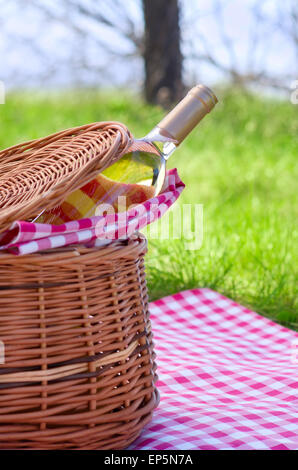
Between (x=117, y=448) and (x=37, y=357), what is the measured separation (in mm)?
207

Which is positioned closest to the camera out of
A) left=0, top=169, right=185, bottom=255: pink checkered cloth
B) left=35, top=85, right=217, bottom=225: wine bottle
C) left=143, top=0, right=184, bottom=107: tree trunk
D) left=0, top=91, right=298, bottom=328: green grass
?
left=0, top=169, right=185, bottom=255: pink checkered cloth

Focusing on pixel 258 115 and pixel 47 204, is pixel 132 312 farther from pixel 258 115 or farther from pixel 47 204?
pixel 258 115

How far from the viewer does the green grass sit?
2021mm

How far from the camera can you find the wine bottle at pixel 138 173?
957mm

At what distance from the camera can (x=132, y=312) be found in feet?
3.14

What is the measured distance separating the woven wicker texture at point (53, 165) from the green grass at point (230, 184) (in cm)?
99

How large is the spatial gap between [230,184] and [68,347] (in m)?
2.14

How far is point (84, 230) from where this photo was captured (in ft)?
2.83

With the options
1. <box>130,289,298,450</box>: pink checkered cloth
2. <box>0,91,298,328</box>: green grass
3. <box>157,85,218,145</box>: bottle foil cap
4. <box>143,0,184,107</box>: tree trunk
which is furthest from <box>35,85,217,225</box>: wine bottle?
<box>143,0,184,107</box>: tree trunk

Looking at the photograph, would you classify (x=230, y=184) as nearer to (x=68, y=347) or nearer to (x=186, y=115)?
(x=186, y=115)

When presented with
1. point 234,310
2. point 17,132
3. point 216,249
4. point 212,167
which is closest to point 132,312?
point 234,310

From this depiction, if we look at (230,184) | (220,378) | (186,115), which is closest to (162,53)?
(230,184)

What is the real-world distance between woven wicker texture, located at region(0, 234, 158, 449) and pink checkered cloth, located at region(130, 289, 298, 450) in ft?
0.50

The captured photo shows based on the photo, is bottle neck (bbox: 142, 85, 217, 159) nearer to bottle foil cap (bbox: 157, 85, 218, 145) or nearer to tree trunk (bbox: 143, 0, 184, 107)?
bottle foil cap (bbox: 157, 85, 218, 145)
